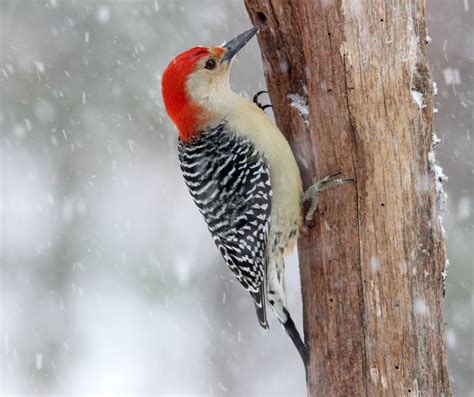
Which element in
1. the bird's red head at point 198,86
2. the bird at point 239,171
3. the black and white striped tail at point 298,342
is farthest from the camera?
the bird's red head at point 198,86

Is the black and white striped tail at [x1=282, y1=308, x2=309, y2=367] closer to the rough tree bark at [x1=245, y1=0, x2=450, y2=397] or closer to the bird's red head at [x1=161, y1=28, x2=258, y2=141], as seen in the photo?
the rough tree bark at [x1=245, y1=0, x2=450, y2=397]

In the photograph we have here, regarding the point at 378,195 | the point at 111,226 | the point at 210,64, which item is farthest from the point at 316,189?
the point at 111,226

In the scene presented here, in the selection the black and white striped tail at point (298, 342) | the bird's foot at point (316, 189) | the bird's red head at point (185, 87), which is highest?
the bird's red head at point (185, 87)

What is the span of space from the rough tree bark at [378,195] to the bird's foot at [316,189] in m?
0.04

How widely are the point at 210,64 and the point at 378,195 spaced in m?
1.50

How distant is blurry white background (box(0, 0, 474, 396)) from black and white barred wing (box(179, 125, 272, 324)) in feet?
14.7

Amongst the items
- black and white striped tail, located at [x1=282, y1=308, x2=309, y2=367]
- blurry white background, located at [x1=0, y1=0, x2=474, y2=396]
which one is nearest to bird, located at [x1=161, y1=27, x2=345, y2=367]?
black and white striped tail, located at [x1=282, y1=308, x2=309, y2=367]

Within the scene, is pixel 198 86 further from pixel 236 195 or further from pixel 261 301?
pixel 261 301

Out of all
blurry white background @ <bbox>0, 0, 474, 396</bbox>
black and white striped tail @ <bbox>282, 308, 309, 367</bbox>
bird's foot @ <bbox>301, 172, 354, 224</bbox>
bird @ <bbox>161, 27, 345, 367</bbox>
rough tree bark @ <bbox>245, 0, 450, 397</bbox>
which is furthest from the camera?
blurry white background @ <bbox>0, 0, 474, 396</bbox>

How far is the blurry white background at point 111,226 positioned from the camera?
364 inches

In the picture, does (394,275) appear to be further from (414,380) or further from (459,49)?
(459,49)

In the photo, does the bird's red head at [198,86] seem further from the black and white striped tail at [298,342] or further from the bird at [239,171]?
the black and white striped tail at [298,342]

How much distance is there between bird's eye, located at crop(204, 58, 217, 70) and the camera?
→ 4.99 m

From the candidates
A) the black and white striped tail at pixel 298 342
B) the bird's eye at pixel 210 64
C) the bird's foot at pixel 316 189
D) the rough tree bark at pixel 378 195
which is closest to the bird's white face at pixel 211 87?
the bird's eye at pixel 210 64
